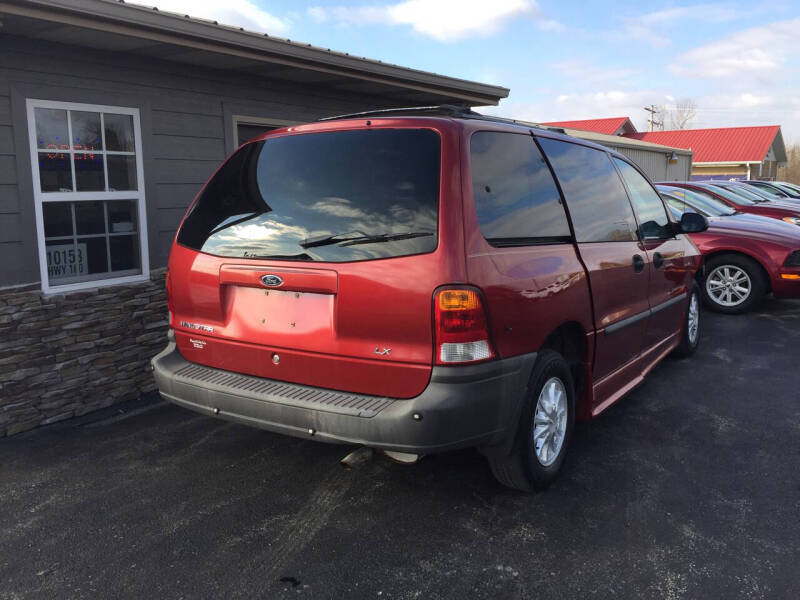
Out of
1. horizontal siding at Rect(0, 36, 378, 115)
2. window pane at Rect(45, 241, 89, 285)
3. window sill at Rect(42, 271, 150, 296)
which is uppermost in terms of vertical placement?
horizontal siding at Rect(0, 36, 378, 115)

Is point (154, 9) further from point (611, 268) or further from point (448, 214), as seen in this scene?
point (611, 268)

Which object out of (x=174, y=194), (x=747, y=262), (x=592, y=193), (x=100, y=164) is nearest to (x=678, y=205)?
(x=747, y=262)

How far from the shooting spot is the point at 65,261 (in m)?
5.05

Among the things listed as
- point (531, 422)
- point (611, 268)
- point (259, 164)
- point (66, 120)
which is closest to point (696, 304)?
point (611, 268)

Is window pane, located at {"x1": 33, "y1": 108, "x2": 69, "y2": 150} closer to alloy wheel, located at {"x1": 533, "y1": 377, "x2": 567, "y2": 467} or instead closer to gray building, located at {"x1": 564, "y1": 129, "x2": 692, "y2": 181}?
alloy wheel, located at {"x1": 533, "y1": 377, "x2": 567, "y2": 467}

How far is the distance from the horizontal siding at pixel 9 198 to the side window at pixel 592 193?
3582 mm

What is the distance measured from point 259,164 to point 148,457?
196cm

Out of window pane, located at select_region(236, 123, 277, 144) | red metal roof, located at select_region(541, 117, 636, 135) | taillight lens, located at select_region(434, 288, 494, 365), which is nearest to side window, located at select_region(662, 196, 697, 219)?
window pane, located at select_region(236, 123, 277, 144)

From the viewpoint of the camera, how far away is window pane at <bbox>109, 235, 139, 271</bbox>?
539 cm

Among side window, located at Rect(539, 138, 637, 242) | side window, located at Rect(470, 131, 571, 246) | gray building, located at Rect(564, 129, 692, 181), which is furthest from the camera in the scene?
gray building, located at Rect(564, 129, 692, 181)

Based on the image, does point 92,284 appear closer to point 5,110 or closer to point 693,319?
point 5,110

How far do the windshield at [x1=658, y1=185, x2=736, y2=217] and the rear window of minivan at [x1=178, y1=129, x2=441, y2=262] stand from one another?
7.85 meters

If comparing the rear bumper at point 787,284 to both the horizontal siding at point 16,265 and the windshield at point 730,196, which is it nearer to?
the windshield at point 730,196

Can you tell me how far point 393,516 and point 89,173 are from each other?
3661 mm
